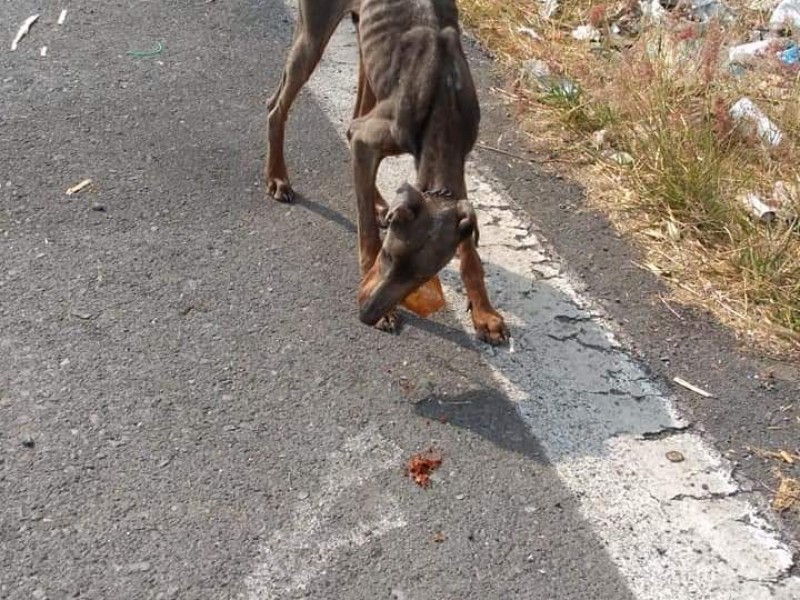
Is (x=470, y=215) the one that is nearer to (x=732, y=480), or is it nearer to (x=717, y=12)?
(x=732, y=480)

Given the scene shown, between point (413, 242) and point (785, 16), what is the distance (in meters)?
4.05

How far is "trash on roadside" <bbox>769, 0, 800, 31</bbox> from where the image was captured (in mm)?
6574

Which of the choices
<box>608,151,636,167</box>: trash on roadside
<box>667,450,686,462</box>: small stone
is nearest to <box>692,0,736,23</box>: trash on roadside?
<box>608,151,636,167</box>: trash on roadside

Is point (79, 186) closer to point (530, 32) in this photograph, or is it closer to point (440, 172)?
point (440, 172)

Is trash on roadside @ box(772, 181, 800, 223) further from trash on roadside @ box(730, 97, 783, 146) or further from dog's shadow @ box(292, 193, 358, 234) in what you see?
dog's shadow @ box(292, 193, 358, 234)

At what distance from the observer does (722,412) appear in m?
3.94

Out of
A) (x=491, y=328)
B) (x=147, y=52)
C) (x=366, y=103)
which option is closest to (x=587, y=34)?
(x=366, y=103)

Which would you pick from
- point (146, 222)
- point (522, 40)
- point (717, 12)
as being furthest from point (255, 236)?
point (717, 12)

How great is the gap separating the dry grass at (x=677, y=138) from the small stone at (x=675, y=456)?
83cm

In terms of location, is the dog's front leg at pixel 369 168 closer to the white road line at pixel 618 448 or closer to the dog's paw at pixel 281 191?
the white road line at pixel 618 448

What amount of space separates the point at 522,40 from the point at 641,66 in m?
1.05

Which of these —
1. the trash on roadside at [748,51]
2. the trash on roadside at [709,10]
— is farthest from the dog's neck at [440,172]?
the trash on roadside at [709,10]

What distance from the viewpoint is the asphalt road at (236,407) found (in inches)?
128

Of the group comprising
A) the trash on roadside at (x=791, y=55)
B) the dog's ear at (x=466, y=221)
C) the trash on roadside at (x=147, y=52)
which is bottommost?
the trash on roadside at (x=147, y=52)
